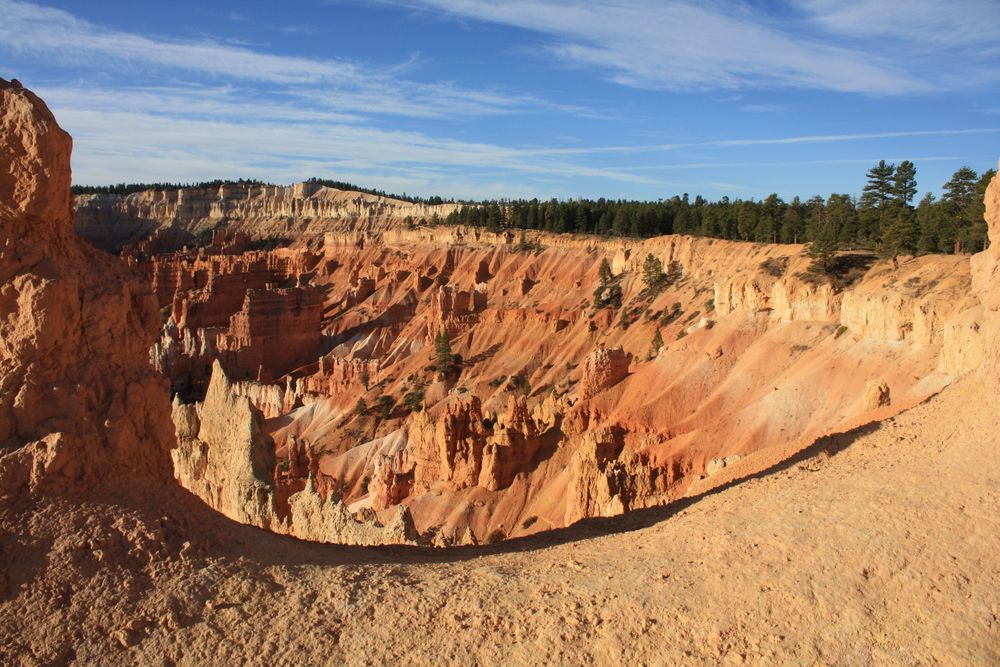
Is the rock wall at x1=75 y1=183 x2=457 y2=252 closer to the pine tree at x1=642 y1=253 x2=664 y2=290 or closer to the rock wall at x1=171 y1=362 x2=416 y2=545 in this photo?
the pine tree at x1=642 y1=253 x2=664 y2=290

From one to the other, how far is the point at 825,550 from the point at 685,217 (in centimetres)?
8724

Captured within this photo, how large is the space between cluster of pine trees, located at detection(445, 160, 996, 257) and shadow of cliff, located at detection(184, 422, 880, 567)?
30707 mm

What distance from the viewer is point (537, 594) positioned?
10898mm

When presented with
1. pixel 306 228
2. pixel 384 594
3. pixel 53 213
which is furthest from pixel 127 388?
pixel 306 228

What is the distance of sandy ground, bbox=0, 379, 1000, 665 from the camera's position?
953 centimetres

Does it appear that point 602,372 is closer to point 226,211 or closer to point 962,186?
point 962,186

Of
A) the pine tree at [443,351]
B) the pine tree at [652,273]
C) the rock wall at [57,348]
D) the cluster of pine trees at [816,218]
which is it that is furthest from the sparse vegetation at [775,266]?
the rock wall at [57,348]

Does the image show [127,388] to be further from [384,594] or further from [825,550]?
[825,550]

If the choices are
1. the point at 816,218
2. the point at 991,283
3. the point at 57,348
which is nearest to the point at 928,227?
the point at 816,218

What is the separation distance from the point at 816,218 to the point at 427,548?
6598 cm

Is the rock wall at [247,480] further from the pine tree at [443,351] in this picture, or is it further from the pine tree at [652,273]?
the pine tree at [652,273]

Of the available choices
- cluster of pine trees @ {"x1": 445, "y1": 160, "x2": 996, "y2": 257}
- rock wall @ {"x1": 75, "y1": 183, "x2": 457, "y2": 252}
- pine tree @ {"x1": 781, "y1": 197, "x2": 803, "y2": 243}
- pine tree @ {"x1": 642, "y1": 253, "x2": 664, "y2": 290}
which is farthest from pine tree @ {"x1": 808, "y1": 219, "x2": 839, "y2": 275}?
rock wall @ {"x1": 75, "y1": 183, "x2": 457, "y2": 252}

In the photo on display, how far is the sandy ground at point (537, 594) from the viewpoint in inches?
375

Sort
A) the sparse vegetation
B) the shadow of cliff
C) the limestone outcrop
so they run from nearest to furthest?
the shadow of cliff
the limestone outcrop
the sparse vegetation
